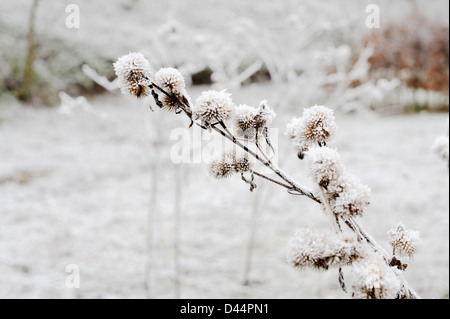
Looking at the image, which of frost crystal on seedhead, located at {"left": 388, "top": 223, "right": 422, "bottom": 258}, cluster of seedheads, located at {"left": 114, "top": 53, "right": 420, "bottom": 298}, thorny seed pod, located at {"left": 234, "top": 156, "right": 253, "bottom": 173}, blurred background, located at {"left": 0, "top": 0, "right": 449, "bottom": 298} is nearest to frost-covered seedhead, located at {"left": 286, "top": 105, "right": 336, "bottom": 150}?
cluster of seedheads, located at {"left": 114, "top": 53, "right": 420, "bottom": 298}

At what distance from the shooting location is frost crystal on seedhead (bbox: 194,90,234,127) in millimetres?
689

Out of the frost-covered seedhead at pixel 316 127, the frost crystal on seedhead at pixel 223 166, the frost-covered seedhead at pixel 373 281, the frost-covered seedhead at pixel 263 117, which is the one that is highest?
the frost-covered seedhead at pixel 263 117

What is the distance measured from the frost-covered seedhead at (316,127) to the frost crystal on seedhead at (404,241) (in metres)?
0.22

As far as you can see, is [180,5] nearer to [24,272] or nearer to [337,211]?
[24,272]

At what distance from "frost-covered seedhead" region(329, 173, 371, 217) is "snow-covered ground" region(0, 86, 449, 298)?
3.29 feet

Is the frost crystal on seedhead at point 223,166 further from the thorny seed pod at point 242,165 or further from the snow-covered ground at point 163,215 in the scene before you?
the snow-covered ground at point 163,215

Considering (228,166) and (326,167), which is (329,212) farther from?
(228,166)

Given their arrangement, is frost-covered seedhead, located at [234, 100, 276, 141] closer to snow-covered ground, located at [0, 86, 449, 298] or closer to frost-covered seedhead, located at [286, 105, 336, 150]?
frost-covered seedhead, located at [286, 105, 336, 150]

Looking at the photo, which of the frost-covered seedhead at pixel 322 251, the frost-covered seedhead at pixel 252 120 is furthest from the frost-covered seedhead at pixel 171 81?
the frost-covered seedhead at pixel 322 251

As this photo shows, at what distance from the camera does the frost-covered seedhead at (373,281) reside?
555mm

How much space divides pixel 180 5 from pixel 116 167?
5.12 metres

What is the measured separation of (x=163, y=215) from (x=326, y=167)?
3.24 meters
